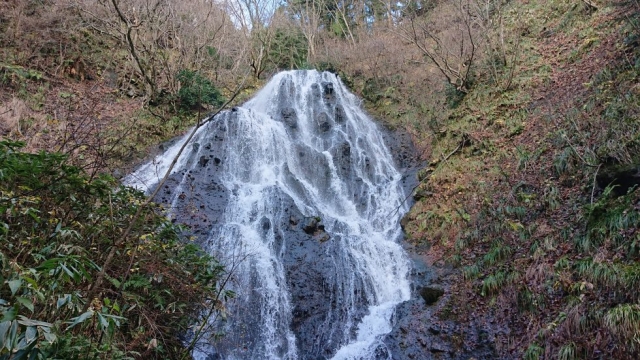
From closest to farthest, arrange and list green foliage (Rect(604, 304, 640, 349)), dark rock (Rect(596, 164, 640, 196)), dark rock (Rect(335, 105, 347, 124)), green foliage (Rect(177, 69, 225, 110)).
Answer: green foliage (Rect(604, 304, 640, 349)), dark rock (Rect(596, 164, 640, 196)), green foliage (Rect(177, 69, 225, 110)), dark rock (Rect(335, 105, 347, 124))

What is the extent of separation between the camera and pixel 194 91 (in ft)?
48.8

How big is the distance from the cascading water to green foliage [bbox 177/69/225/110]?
4.14 ft

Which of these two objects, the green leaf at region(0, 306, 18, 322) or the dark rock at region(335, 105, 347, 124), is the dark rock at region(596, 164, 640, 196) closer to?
the green leaf at region(0, 306, 18, 322)

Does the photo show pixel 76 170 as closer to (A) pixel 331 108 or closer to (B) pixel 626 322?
(B) pixel 626 322

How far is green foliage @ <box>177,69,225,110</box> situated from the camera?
48.6 feet

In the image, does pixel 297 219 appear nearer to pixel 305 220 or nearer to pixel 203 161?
pixel 305 220

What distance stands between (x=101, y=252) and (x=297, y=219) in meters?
7.03

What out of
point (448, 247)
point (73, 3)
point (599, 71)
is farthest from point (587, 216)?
point (73, 3)

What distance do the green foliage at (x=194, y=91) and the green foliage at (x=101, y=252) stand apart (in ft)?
35.4

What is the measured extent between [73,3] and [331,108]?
10.6 meters

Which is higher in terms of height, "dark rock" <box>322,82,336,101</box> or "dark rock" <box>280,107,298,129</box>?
"dark rock" <box>322,82,336,101</box>

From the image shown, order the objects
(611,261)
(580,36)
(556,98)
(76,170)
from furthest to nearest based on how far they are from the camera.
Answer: (580,36) < (556,98) < (611,261) < (76,170)

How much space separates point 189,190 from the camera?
11430 millimetres

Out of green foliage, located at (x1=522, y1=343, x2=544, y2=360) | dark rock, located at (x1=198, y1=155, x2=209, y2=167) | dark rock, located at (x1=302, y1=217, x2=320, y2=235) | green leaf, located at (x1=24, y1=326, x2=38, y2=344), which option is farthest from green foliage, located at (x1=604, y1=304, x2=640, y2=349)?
dark rock, located at (x1=198, y1=155, x2=209, y2=167)
